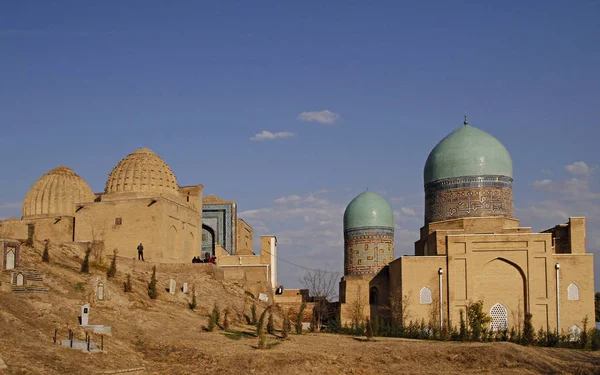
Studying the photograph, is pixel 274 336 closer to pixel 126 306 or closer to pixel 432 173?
pixel 126 306

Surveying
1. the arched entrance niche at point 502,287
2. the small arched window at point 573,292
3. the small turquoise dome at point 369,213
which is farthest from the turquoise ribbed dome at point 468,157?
the small arched window at point 573,292

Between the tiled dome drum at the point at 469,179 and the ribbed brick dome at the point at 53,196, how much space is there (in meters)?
15.0

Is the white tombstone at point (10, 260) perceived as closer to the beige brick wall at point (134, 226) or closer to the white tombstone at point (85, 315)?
the white tombstone at point (85, 315)

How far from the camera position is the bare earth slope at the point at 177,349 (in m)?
16.4

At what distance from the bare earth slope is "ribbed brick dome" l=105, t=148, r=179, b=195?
8187 mm

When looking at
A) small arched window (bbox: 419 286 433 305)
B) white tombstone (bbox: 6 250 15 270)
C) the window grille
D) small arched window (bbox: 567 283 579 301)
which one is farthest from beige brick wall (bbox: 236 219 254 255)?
white tombstone (bbox: 6 250 15 270)

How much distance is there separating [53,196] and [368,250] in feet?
48.6

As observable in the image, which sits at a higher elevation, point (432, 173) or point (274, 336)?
point (432, 173)

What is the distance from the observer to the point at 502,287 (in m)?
32.6

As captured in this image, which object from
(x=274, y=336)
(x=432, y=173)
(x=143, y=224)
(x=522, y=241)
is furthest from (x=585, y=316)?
(x=143, y=224)

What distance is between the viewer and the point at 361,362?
19.6m

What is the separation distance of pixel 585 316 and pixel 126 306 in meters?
18.0

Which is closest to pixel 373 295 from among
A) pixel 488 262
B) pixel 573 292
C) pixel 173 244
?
pixel 488 262

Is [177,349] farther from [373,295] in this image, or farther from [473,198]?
[373,295]
